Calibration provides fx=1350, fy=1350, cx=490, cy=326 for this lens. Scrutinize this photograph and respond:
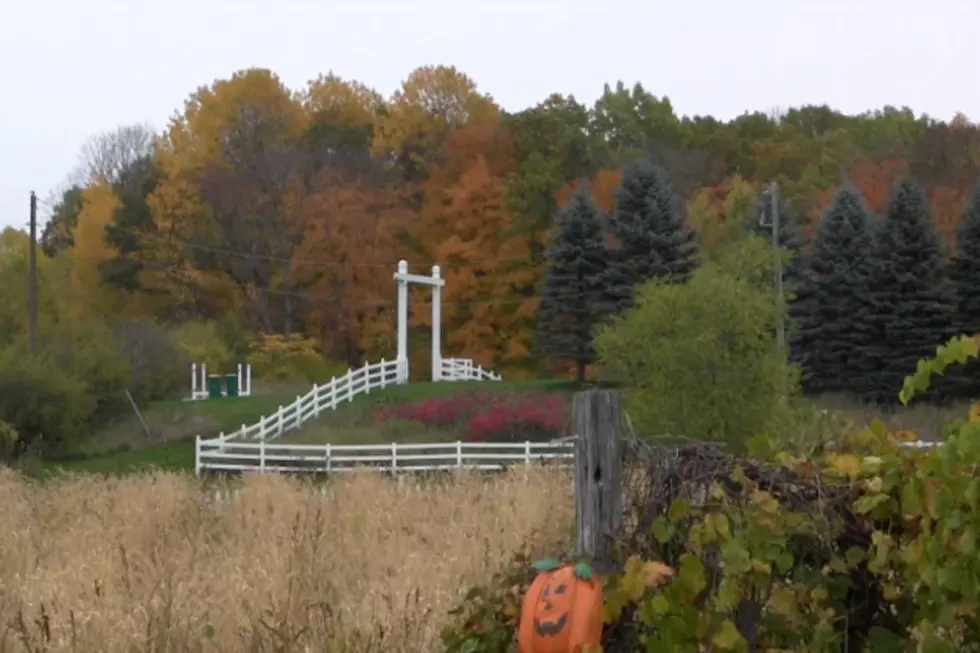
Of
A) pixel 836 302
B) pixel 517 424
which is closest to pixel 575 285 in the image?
pixel 836 302

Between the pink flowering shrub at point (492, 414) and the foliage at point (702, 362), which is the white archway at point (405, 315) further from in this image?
the foliage at point (702, 362)

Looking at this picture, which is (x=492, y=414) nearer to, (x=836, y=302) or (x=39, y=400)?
(x=39, y=400)

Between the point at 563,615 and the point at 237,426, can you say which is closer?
the point at 563,615

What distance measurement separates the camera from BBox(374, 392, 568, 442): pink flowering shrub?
96.7 ft

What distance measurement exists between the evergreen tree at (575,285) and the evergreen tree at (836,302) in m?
5.91

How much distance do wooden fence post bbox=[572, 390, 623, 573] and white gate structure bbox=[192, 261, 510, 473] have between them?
10097 mm

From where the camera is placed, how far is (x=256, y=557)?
24.8ft

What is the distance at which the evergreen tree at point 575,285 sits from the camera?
39750 millimetres

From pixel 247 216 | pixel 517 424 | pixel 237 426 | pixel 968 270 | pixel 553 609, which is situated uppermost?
pixel 247 216

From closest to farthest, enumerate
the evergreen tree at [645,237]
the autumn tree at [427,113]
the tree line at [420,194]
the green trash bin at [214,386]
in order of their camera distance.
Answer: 1. the evergreen tree at [645,237]
2. the green trash bin at [214,386]
3. the tree line at [420,194]
4. the autumn tree at [427,113]

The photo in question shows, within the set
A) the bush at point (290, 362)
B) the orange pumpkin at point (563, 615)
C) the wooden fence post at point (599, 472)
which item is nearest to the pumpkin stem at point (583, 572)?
the orange pumpkin at point (563, 615)

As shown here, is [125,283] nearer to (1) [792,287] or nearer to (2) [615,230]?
(2) [615,230]

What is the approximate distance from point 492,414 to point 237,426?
6.81m

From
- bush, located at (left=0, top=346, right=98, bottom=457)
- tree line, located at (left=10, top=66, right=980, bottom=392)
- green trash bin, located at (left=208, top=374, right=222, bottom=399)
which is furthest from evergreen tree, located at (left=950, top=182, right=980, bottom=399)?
bush, located at (left=0, top=346, right=98, bottom=457)
